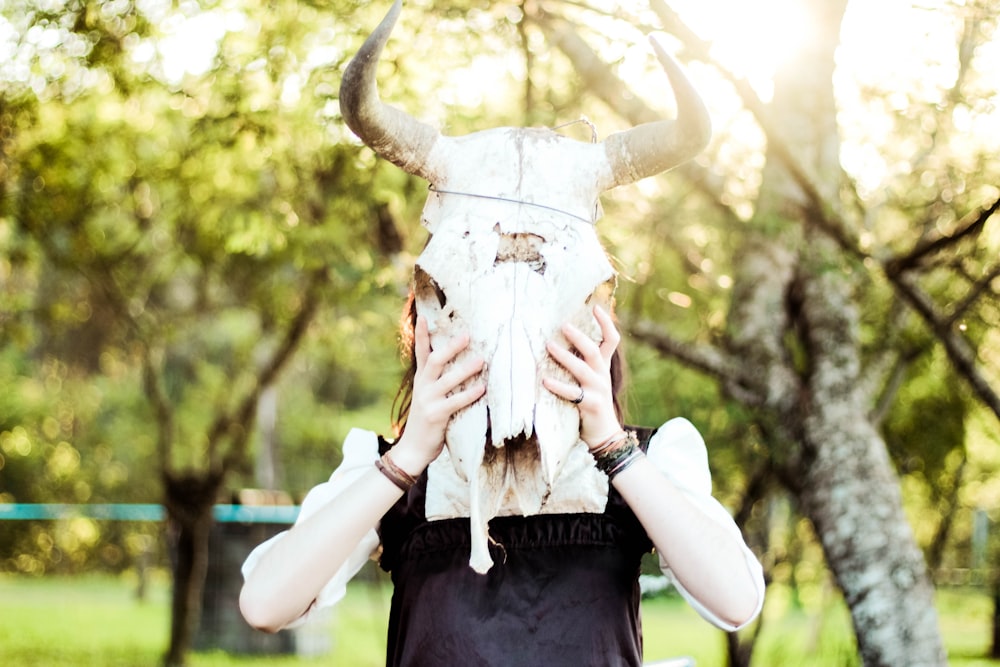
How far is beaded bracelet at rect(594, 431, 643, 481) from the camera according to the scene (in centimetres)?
190

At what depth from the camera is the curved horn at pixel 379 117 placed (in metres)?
1.81

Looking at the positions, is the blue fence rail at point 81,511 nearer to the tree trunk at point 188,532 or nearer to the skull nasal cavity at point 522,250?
the tree trunk at point 188,532

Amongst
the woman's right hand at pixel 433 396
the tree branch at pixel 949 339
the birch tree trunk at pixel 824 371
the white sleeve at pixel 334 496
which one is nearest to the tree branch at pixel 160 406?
the birch tree trunk at pixel 824 371

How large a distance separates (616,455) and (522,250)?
406 mm

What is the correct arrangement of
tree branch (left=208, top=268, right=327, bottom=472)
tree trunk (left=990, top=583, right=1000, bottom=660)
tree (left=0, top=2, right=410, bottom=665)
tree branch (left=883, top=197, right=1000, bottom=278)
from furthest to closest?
1. tree trunk (left=990, top=583, right=1000, bottom=660)
2. tree branch (left=208, top=268, right=327, bottom=472)
3. tree (left=0, top=2, right=410, bottom=665)
4. tree branch (left=883, top=197, right=1000, bottom=278)

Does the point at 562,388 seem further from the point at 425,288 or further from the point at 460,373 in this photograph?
the point at 425,288

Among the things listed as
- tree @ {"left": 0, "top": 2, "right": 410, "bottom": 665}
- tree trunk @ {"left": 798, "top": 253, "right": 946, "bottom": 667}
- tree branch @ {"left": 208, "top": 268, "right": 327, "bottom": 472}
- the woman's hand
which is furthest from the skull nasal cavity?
tree branch @ {"left": 208, "top": 268, "right": 327, "bottom": 472}

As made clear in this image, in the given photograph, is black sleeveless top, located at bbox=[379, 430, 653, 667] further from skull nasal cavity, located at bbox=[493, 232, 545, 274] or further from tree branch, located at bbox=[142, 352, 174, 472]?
tree branch, located at bbox=[142, 352, 174, 472]

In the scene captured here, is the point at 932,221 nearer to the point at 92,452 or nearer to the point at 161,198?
the point at 161,198

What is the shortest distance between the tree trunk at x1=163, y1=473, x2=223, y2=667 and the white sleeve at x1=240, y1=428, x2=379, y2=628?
27.9 feet

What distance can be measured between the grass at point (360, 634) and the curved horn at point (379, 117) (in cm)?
→ 588

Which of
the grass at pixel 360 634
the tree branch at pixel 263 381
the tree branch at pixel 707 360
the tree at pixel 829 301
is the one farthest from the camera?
the grass at pixel 360 634

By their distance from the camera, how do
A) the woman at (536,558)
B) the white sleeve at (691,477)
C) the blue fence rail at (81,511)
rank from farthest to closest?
the blue fence rail at (81,511), the white sleeve at (691,477), the woman at (536,558)

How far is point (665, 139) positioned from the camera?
192 centimetres
